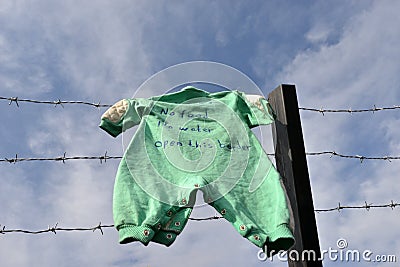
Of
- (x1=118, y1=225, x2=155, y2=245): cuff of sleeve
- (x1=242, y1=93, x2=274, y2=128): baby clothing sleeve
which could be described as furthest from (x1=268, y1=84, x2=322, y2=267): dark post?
(x1=118, y1=225, x2=155, y2=245): cuff of sleeve

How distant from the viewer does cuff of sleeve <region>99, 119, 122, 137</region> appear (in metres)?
1.86

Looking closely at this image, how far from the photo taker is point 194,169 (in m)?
1.84

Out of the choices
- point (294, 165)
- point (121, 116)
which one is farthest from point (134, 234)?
point (294, 165)

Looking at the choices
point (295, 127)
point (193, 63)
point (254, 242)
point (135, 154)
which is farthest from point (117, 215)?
point (295, 127)

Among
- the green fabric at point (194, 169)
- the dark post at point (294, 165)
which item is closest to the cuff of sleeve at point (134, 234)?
the green fabric at point (194, 169)

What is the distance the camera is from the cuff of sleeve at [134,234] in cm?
160

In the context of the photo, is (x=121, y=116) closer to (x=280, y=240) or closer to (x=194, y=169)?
(x=194, y=169)

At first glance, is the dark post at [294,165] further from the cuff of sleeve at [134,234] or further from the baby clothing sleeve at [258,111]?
the cuff of sleeve at [134,234]

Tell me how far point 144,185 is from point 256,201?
395mm

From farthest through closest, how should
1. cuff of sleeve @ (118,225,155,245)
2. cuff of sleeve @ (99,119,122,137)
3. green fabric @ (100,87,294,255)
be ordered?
1. cuff of sleeve @ (99,119,122,137)
2. green fabric @ (100,87,294,255)
3. cuff of sleeve @ (118,225,155,245)

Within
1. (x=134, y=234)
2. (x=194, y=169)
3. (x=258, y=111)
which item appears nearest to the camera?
(x=134, y=234)

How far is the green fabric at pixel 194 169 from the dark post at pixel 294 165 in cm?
6

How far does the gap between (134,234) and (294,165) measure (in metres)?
0.64

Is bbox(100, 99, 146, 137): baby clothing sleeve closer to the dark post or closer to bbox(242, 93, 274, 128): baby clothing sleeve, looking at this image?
bbox(242, 93, 274, 128): baby clothing sleeve
